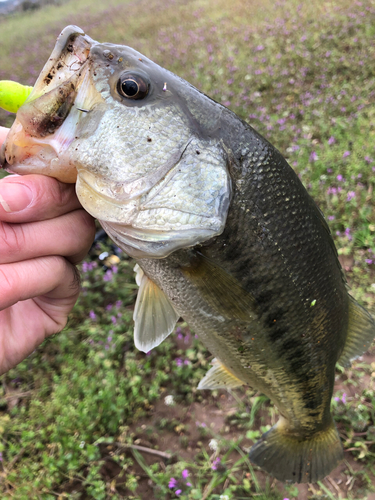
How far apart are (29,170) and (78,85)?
0.30m

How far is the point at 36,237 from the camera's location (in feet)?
3.62

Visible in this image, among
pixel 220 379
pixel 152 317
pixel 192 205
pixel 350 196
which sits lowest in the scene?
pixel 220 379

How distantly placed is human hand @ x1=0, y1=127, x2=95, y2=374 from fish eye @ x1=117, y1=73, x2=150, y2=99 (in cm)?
35

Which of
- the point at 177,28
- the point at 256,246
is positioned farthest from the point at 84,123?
the point at 177,28

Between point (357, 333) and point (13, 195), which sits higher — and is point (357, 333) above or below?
below

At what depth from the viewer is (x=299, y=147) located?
3.72 metres

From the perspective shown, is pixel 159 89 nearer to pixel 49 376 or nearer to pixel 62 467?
pixel 62 467

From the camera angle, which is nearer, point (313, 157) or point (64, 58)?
point (64, 58)

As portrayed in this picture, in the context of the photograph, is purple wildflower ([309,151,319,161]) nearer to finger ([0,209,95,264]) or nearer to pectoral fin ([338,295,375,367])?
pectoral fin ([338,295,375,367])

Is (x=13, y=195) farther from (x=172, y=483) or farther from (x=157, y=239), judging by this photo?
(x=172, y=483)

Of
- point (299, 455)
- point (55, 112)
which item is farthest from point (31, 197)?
point (299, 455)

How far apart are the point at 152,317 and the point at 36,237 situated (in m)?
0.59

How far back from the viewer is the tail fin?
1.67 metres

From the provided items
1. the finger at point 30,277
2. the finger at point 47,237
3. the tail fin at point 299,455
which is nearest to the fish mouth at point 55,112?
the finger at point 47,237
